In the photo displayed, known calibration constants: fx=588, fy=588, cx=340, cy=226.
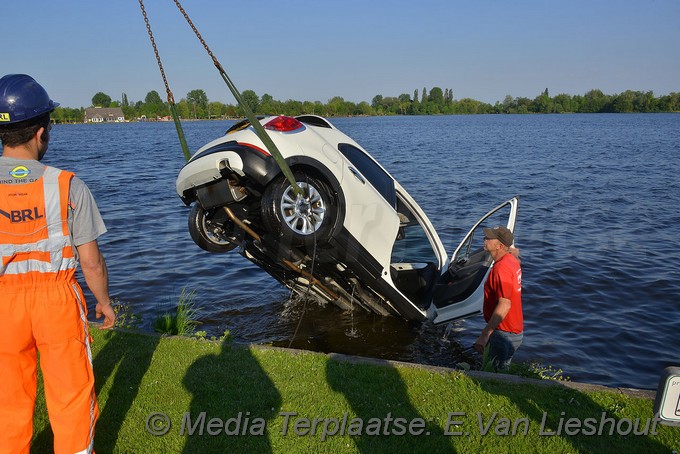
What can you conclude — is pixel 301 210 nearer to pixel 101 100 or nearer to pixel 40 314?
pixel 40 314

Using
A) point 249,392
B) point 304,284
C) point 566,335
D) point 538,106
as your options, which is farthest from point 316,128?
point 538,106

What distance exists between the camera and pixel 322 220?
6.08 m

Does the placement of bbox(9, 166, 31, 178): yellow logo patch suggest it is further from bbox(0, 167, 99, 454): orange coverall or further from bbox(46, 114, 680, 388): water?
bbox(46, 114, 680, 388): water

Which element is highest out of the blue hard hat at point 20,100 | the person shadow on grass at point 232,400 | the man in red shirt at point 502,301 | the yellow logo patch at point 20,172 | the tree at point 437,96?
the tree at point 437,96

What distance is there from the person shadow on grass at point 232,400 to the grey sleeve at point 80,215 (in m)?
1.87

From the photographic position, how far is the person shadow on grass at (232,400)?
174 inches

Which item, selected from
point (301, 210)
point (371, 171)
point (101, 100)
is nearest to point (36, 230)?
point (301, 210)

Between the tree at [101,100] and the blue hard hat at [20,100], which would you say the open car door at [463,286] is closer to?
the blue hard hat at [20,100]

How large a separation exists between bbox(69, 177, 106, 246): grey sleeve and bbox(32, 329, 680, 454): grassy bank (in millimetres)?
1827

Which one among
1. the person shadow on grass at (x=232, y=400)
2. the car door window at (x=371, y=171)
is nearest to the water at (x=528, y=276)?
the car door window at (x=371, y=171)

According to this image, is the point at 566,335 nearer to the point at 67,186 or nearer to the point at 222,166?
the point at 222,166

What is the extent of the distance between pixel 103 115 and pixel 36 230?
15104cm

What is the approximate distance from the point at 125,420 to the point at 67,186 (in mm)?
2254

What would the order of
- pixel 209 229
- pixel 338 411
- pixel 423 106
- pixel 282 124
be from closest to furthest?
pixel 338 411 < pixel 282 124 < pixel 209 229 < pixel 423 106
